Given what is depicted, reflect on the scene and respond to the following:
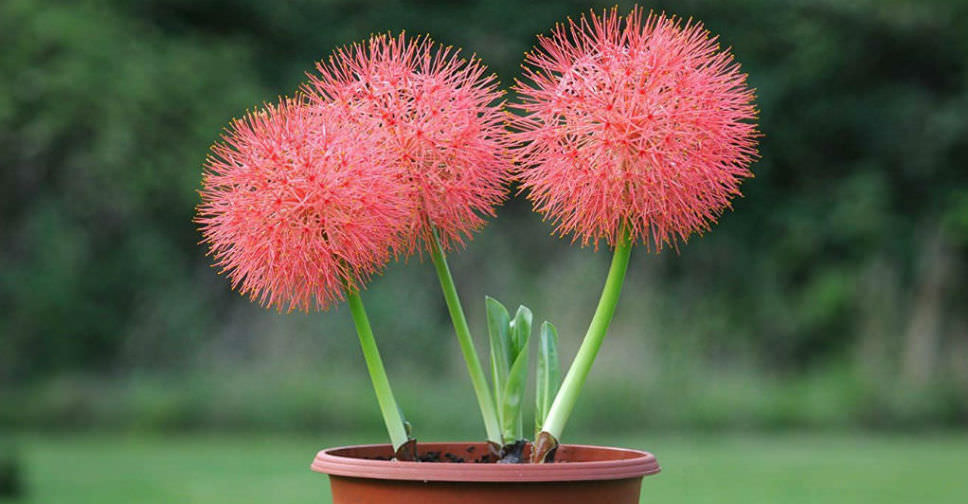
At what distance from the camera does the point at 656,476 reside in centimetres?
746

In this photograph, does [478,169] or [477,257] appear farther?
[477,257]

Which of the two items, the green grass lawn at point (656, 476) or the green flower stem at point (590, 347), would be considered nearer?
the green flower stem at point (590, 347)

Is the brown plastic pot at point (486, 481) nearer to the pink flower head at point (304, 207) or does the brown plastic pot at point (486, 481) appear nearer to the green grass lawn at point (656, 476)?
the pink flower head at point (304, 207)

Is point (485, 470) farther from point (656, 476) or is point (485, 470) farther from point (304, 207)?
point (656, 476)

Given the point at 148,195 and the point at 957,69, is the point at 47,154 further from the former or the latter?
the point at 957,69

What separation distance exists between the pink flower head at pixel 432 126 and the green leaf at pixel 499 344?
148 mm

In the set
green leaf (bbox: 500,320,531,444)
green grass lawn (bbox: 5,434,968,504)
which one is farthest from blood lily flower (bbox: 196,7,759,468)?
green grass lawn (bbox: 5,434,968,504)

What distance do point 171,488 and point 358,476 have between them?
210 inches

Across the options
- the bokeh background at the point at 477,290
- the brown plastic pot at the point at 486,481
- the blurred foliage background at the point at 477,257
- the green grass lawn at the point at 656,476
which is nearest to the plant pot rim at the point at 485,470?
the brown plastic pot at the point at 486,481

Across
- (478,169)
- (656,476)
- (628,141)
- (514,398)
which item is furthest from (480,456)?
(656,476)

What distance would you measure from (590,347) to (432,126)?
45 centimetres

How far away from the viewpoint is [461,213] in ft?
6.43

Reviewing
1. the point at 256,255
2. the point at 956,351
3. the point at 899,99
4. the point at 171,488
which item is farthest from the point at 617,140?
the point at 899,99

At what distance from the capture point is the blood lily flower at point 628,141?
1824 millimetres
